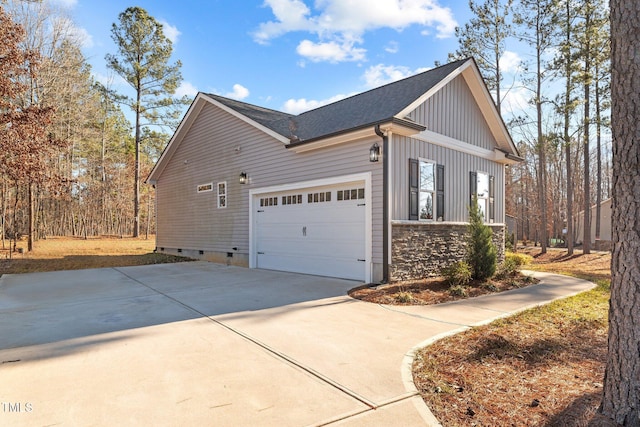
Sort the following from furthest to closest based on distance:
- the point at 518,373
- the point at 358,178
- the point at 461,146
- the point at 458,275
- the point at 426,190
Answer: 1. the point at 461,146
2. the point at 426,190
3. the point at 358,178
4. the point at 458,275
5. the point at 518,373

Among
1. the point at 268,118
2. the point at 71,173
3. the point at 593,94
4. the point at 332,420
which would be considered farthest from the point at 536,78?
the point at 71,173

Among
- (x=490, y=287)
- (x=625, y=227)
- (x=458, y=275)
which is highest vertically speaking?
(x=625, y=227)

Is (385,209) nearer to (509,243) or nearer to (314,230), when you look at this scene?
(314,230)

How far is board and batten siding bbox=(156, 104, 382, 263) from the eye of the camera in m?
8.09

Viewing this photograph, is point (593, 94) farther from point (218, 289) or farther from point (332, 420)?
point (332, 420)

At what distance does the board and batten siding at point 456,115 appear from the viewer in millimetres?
8578

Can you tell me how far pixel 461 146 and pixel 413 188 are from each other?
8.66ft

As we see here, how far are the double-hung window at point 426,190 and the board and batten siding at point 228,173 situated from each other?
920 millimetres

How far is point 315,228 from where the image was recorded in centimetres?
894

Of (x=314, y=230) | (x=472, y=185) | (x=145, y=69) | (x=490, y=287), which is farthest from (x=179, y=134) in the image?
(x=490, y=287)

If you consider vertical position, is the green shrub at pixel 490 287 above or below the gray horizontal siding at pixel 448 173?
below

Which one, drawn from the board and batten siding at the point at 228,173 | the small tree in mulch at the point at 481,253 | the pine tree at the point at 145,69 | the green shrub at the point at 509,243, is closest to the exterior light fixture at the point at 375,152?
the board and batten siding at the point at 228,173

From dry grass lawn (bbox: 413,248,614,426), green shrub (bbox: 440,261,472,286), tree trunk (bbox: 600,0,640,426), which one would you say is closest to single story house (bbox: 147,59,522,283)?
green shrub (bbox: 440,261,472,286)

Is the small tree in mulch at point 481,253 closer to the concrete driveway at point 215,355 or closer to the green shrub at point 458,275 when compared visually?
the green shrub at point 458,275
